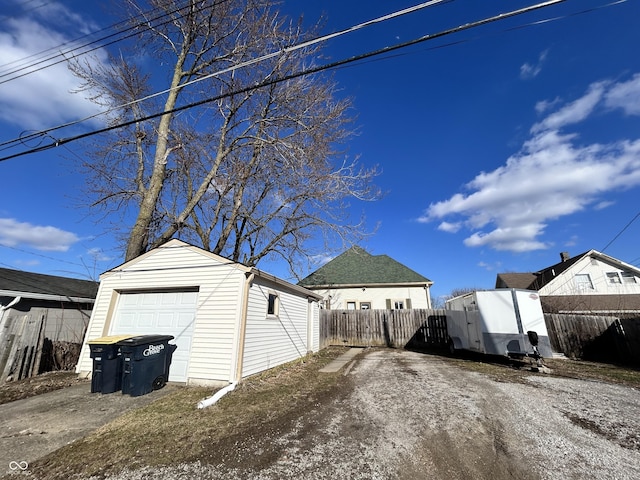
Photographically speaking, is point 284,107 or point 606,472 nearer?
point 606,472

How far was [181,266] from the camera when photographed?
7508 millimetres

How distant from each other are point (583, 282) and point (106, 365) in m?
29.0

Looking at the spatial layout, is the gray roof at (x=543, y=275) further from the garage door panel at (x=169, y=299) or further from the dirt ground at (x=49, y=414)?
the dirt ground at (x=49, y=414)

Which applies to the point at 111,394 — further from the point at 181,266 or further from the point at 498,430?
the point at 498,430

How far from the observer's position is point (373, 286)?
18.0 metres

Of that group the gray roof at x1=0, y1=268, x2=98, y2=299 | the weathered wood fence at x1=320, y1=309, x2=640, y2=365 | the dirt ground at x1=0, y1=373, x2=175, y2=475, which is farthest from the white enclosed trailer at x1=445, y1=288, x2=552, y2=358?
the gray roof at x1=0, y1=268, x2=98, y2=299

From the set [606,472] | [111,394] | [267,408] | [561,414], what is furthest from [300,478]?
[111,394]

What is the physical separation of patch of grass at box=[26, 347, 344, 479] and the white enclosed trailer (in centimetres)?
616

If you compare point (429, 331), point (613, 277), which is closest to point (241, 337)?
point (429, 331)

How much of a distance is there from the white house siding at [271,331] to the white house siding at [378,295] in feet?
24.2

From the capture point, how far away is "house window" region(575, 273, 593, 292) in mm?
20281

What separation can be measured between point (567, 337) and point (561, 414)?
9.00m

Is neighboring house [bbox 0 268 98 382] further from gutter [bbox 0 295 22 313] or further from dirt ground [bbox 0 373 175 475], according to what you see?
dirt ground [bbox 0 373 175 475]

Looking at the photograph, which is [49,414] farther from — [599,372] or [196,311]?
[599,372]
